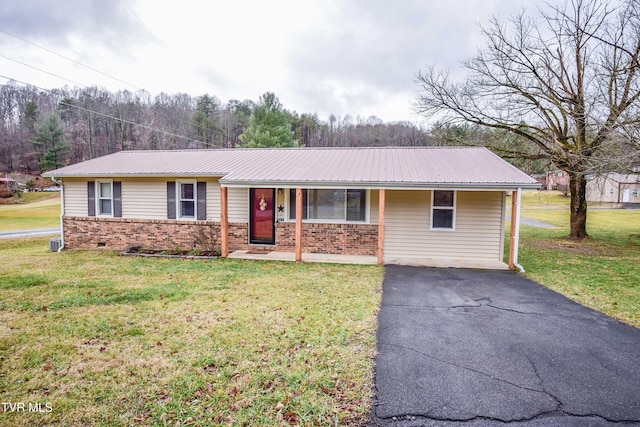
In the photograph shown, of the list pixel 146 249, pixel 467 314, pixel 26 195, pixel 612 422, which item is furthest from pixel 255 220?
pixel 26 195

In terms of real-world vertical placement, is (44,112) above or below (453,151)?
above

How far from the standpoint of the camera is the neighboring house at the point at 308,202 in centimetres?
895

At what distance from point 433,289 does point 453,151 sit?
6.25 metres

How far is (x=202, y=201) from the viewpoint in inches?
413

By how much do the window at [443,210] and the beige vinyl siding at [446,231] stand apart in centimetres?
11

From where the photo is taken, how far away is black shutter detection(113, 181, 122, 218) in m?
11.0

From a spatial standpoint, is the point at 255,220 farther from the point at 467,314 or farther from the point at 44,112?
the point at 44,112

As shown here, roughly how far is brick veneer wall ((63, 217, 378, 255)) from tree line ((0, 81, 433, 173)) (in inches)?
1041

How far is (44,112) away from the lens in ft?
163

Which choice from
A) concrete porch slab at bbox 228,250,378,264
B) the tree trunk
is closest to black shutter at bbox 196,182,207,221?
concrete porch slab at bbox 228,250,378,264

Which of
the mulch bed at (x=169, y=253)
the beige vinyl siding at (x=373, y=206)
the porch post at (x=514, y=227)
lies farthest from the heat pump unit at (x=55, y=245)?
the porch post at (x=514, y=227)

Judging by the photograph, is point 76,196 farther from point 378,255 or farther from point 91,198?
point 378,255

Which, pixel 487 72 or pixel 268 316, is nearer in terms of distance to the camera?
pixel 268 316

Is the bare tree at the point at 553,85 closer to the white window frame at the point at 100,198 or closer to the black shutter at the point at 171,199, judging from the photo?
the black shutter at the point at 171,199
